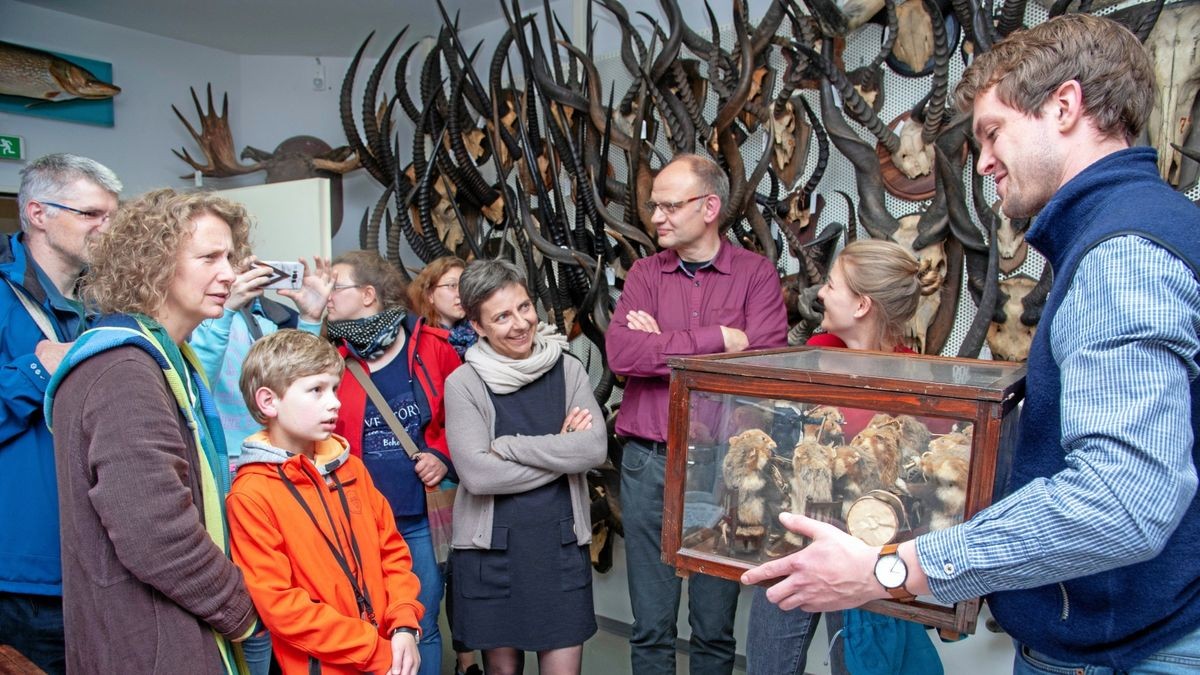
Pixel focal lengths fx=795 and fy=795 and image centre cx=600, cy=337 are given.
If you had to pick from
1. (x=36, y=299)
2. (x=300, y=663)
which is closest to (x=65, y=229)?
(x=36, y=299)

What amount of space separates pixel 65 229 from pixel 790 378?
2.07m

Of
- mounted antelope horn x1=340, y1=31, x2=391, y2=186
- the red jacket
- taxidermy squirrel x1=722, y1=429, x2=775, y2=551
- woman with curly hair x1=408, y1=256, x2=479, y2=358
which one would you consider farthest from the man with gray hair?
mounted antelope horn x1=340, y1=31, x2=391, y2=186

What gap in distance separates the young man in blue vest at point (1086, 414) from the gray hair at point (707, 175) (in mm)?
1350

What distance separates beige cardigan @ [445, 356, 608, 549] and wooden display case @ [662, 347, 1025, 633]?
995mm

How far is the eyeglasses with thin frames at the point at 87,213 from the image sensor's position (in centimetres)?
221

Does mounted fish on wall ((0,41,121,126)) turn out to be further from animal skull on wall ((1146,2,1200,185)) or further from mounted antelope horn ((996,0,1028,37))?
animal skull on wall ((1146,2,1200,185))

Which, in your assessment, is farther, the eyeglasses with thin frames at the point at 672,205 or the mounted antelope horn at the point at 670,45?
the mounted antelope horn at the point at 670,45

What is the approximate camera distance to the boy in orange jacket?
5.74 feet

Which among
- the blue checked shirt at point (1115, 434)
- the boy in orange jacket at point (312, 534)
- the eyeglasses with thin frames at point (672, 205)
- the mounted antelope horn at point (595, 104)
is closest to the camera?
the blue checked shirt at point (1115, 434)

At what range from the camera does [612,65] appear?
155 inches

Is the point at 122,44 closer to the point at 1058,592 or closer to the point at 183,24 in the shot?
the point at 183,24

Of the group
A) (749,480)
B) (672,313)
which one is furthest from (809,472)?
(672,313)

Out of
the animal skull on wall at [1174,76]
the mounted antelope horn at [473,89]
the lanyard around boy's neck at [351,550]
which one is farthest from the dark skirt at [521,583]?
the mounted antelope horn at [473,89]

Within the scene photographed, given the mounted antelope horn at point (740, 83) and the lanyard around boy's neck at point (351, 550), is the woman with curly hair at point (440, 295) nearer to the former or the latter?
the mounted antelope horn at point (740, 83)
